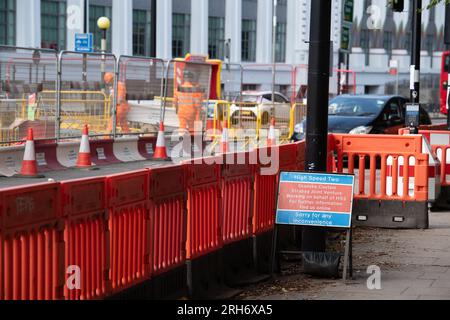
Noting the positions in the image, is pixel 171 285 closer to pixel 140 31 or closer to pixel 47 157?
pixel 47 157

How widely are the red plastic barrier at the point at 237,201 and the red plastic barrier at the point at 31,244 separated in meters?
3.02

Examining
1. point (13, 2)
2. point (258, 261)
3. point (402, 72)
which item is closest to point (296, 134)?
point (258, 261)

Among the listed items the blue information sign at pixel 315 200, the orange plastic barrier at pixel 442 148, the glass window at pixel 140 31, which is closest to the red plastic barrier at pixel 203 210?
the blue information sign at pixel 315 200

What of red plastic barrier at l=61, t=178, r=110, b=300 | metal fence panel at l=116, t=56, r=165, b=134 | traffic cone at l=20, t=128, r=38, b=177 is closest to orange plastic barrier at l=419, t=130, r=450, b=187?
traffic cone at l=20, t=128, r=38, b=177

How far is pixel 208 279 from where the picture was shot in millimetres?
9016

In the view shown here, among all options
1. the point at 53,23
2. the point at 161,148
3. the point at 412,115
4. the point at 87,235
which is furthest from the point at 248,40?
the point at 87,235

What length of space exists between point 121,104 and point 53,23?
1058 inches

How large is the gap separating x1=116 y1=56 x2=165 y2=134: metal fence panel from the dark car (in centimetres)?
345

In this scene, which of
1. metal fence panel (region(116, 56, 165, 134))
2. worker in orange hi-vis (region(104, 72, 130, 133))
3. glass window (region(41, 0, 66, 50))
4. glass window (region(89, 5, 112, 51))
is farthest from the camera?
glass window (region(89, 5, 112, 51))

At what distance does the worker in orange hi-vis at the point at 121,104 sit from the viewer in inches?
831

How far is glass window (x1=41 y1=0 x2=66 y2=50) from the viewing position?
47.0 meters

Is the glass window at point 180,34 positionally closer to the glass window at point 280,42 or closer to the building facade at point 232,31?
the building facade at point 232,31

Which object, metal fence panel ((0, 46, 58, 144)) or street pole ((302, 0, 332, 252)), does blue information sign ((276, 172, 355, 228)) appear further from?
metal fence panel ((0, 46, 58, 144))
